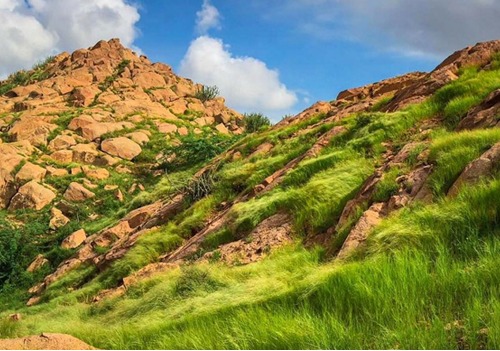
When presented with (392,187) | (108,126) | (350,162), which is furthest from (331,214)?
(108,126)

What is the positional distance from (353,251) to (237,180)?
7407 mm

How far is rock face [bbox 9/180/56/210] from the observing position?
86.7ft

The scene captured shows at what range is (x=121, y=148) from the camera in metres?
34.1

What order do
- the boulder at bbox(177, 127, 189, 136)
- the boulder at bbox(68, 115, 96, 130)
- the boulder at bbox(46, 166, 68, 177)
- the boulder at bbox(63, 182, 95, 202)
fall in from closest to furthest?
the boulder at bbox(63, 182, 95, 202) < the boulder at bbox(46, 166, 68, 177) < the boulder at bbox(68, 115, 96, 130) < the boulder at bbox(177, 127, 189, 136)

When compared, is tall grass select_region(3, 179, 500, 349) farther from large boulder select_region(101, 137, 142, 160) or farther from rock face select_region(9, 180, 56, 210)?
large boulder select_region(101, 137, 142, 160)

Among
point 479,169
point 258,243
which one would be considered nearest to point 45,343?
point 258,243

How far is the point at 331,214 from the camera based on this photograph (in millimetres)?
7473

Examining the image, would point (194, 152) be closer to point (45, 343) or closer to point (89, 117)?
point (89, 117)

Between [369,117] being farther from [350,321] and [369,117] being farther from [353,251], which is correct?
[350,321]

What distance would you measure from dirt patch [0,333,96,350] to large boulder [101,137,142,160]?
30.6 m

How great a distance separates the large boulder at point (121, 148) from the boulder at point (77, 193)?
238 inches

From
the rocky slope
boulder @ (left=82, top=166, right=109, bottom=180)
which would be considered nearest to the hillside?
the rocky slope

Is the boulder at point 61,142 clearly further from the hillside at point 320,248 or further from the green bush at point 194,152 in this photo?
the hillside at point 320,248

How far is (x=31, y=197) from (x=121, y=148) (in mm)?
8623
